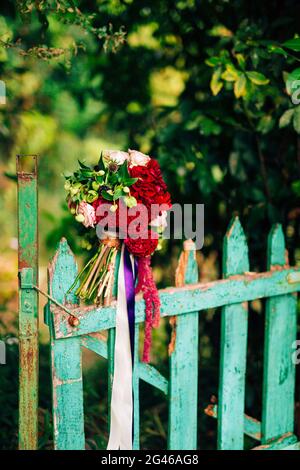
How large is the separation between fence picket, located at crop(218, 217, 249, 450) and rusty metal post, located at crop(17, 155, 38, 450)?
77 centimetres

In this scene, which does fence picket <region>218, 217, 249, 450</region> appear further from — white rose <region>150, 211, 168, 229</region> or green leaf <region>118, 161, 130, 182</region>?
green leaf <region>118, 161, 130, 182</region>

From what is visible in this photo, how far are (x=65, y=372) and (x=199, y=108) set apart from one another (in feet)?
4.97

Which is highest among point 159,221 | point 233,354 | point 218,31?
point 218,31

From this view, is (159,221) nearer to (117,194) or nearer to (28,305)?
(117,194)

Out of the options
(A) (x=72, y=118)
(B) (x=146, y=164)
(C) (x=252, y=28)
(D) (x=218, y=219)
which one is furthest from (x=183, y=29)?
(A) (x=72, y=118)

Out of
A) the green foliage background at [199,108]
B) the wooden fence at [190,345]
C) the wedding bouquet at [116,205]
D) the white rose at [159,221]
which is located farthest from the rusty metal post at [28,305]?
the green foliage background at [199,108]

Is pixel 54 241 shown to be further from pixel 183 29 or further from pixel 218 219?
pixel 183 29

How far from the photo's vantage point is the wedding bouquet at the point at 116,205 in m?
1.86

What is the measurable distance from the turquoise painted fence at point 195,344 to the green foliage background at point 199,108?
0.43 m

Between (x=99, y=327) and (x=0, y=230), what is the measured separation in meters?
3.35

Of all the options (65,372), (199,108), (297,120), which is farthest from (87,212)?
(199,108)

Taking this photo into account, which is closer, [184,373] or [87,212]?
[87,212]

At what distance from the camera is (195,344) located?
225 centimetres

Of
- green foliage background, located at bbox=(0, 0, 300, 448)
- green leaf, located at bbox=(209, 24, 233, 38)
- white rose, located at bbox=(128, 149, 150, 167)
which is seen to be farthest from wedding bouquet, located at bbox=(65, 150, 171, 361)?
green leaf, located at bbox=(209, 24, 233, 38)
